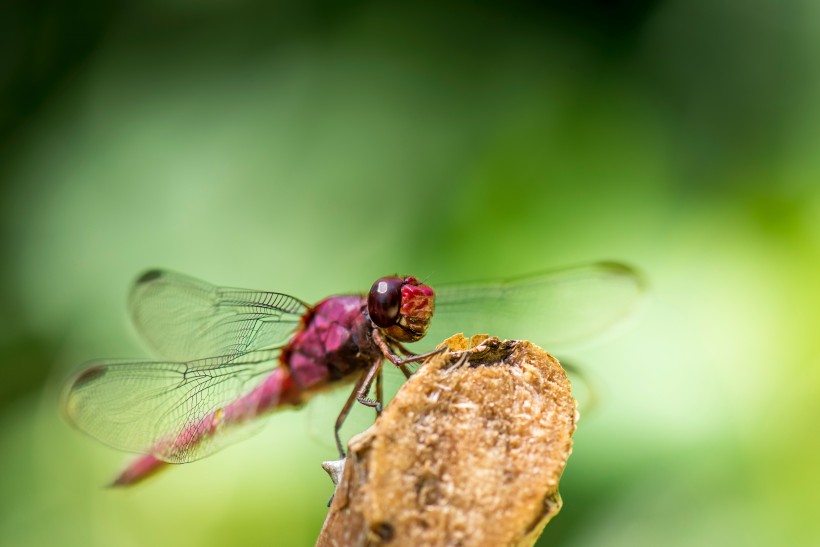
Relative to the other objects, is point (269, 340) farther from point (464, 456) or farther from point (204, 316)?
point (464, 456)

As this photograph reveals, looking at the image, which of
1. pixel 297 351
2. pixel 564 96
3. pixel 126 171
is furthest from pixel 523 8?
pixel 297 351

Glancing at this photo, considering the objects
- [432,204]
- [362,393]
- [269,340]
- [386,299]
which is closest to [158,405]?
[269,340]

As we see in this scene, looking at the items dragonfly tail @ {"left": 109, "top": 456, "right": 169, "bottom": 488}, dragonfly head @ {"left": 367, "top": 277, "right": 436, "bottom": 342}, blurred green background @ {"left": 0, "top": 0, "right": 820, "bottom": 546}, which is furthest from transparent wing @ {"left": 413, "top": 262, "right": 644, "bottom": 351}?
dragonfly tail @ {"left": 109, "top": 456, "right": 169, "bottom": 488}

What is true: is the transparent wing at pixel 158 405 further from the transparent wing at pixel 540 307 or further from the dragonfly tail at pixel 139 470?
the transparent wing at pixel 540 307

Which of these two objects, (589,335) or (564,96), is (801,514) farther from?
(564,96)

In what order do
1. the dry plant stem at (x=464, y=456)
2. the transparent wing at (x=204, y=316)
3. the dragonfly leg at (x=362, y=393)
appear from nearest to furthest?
the dry plant stem at (x=464, y=456) < the dragonfly leg at (x=362, y=393) < the transparent wing at (x=204, y=316)

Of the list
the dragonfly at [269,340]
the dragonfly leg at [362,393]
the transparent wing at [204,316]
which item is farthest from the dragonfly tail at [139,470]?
the dragonfly leg at [362,393]

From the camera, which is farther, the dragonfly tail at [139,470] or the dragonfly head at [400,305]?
the dragonfly tail at [139,470]
